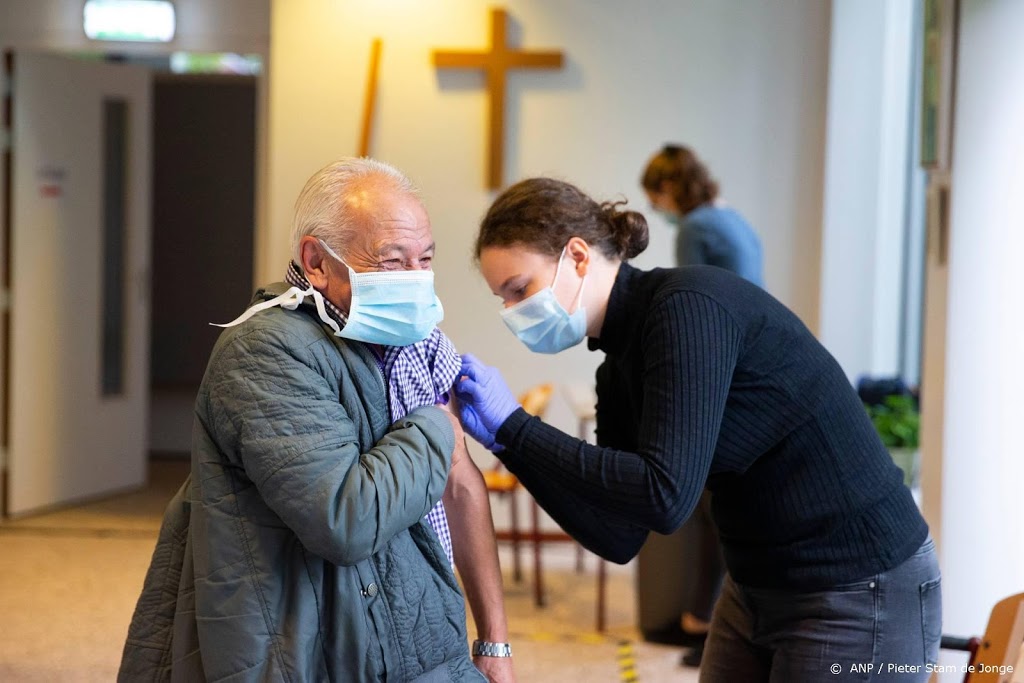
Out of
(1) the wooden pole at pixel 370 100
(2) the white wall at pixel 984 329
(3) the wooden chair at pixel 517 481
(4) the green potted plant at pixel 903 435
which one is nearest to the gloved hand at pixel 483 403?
(2) the white wall at pixel 984 329

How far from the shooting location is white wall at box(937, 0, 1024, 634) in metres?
2.86

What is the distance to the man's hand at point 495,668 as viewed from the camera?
5.30 ft

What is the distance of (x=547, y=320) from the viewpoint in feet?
5.88

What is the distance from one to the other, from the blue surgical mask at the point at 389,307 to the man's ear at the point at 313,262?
0.05 feet

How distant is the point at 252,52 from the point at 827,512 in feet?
14.7

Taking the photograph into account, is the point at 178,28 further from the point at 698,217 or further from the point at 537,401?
the point at 698,217

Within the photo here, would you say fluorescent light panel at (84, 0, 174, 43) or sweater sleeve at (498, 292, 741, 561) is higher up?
fluorescent light panel at (84, 0, 174, 43)

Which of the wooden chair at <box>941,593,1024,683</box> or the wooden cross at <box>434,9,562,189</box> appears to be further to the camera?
the wooden cross at <box>434,9,562,189</box>

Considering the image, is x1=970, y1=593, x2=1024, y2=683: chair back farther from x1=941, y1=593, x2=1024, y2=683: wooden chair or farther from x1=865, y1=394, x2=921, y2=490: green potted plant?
x1=865, y1=394, x2=921, y2=490: green potted plant

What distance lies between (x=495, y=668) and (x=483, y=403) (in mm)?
371

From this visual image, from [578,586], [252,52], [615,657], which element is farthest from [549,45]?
[615,657]

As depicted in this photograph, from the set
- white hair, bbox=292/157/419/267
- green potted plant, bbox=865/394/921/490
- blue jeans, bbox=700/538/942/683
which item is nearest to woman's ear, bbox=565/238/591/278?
white hair, bbox=292/157/419/267

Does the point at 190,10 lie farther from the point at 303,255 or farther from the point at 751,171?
the point at 303,255

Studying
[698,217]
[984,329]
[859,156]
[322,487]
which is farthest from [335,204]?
[859,156]
